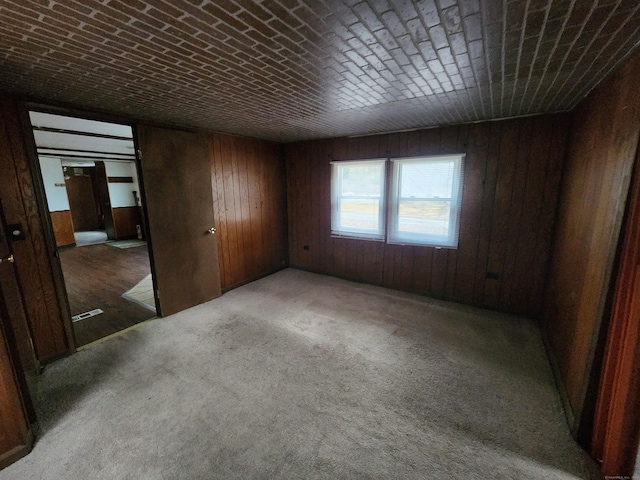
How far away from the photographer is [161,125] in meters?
3.12

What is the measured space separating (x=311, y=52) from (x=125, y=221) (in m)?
8.73

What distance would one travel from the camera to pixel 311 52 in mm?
1526

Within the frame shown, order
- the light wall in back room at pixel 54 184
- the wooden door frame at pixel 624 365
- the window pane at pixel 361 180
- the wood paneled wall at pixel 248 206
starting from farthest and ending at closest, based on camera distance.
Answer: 1. the light wall in back room at pixel 54 184
2. the window pane at pixel 361 180
3. the wood paneled wall at pixel 248 206
4. the wooden door frame at pixel 624 365

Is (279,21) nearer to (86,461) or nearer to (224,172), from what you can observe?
(86,461)

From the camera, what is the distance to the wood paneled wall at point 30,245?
6.89 ft

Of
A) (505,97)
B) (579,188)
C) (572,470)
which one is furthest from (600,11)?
(572,470)

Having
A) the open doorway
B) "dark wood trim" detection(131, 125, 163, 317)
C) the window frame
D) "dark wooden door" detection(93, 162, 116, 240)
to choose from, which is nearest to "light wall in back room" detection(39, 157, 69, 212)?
the open doorway

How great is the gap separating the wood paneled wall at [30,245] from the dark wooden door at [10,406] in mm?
866

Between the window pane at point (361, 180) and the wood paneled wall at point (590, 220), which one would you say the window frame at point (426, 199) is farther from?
the wood paneled wall at point (590, 220)

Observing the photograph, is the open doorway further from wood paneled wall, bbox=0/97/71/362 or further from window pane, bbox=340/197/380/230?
window pane, bbox=340/197/380/230

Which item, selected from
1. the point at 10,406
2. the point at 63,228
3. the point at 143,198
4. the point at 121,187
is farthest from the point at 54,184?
the point at 10,406

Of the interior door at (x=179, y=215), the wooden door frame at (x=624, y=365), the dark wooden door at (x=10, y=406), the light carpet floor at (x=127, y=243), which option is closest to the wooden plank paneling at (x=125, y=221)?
the light carpet floor at (x=127, y=243)

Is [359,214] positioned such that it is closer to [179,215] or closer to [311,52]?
[179,215]

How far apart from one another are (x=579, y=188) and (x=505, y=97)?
983 millimetres
